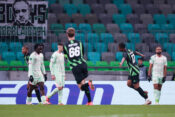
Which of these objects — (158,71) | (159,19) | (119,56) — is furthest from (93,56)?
(159,19)

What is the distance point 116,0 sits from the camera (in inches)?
917

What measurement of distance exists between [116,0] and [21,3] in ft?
20.2

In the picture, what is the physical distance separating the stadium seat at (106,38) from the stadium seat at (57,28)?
1726mm

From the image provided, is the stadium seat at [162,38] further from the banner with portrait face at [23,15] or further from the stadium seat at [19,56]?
the stadium seat at [19,56]

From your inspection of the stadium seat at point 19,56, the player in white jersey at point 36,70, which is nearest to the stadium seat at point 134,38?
the stadium seat at point 19,56

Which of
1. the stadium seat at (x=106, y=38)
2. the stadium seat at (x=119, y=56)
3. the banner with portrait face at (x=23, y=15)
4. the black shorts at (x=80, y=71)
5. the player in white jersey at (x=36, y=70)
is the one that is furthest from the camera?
the stadium seat at (x=106, y=38)

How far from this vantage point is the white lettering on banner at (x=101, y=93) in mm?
16094

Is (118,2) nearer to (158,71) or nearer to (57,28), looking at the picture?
(57,28)

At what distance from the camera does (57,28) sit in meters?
19.4

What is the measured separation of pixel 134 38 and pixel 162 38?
1.17 meters

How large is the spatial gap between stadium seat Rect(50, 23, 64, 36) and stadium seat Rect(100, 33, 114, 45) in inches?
68.0

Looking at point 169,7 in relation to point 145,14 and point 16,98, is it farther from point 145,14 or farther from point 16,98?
point 16,98

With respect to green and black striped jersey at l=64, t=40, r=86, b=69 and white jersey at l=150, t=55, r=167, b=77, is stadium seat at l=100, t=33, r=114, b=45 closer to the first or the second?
white jersey at l=150, t=55, r=167, b=77

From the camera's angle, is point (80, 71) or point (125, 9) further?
point (125, 9)
